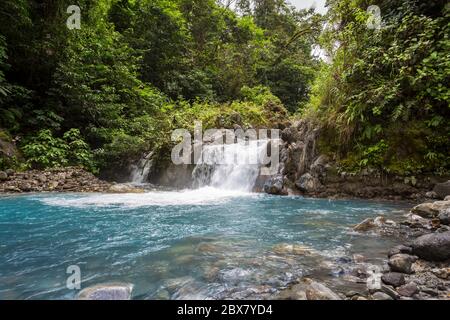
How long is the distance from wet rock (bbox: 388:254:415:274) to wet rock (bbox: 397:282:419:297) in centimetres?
33

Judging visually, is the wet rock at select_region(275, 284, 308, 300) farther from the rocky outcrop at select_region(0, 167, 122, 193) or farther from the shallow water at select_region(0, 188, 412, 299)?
the rocky outcrop at select_region(0, 167, 122, 193)

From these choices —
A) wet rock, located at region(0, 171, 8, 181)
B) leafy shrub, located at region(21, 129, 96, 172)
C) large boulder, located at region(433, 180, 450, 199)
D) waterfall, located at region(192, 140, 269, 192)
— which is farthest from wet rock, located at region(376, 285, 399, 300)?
leafy shrub, located at region(21, 129, 96, 172)

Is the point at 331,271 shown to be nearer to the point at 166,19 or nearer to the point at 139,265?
the point at 139,265

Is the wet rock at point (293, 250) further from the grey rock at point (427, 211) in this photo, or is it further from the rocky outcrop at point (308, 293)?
the grey rock at point (427, 211)

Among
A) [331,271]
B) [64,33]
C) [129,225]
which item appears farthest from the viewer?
[64,33]

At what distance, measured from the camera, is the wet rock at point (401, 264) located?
251cm

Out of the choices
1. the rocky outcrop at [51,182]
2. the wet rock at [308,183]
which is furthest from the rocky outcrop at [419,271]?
the rocky outcrop at [51,182]

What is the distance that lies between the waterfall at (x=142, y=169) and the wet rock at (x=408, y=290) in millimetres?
10345

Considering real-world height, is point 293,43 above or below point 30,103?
above

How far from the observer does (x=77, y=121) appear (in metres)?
12.4

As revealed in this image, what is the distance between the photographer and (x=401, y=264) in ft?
8.30

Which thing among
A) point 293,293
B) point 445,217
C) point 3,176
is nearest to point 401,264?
point 293,293

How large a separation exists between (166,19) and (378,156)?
14990mm
